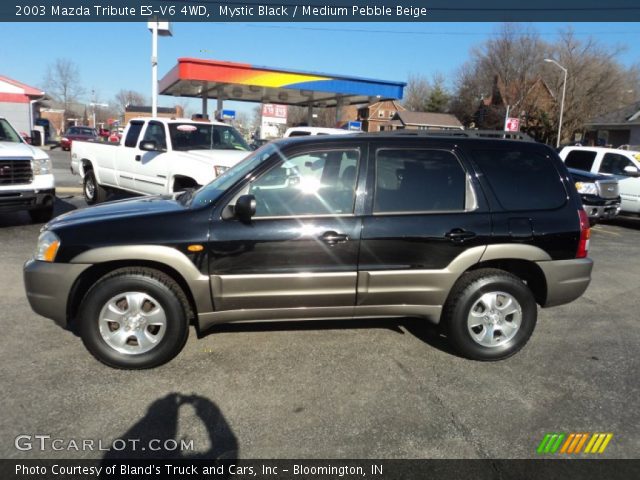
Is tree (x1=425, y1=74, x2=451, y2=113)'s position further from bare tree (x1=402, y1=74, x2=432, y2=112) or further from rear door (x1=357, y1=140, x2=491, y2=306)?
rear door (x1=357, y1=140, x2=491, y2=306)

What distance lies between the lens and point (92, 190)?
36.5 feet

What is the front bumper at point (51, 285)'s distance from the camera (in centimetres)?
358

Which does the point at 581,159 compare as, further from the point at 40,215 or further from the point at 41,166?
the point at 40,215

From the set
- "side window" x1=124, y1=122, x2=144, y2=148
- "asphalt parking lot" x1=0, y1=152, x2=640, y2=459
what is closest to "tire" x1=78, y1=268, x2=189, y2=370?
"asphalt parking lot" x1=0, y1=152, x2=640, y2=459

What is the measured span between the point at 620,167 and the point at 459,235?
11003 mm

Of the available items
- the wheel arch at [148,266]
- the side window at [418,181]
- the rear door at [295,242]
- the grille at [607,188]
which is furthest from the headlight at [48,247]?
the grille at [607,188]

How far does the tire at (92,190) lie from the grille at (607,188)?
1104 centimetres

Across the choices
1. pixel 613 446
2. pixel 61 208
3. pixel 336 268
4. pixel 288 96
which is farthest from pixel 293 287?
pixel 288 96

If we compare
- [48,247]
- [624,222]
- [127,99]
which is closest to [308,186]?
[48,247]

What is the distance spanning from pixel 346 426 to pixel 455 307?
139cm

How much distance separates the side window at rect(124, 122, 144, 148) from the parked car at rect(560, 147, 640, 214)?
35.7 feet

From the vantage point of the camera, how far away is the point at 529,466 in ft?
9.07

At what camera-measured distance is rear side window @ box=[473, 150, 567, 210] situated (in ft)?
13.1

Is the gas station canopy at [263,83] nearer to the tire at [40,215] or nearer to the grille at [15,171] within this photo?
the tire at [40,215]
